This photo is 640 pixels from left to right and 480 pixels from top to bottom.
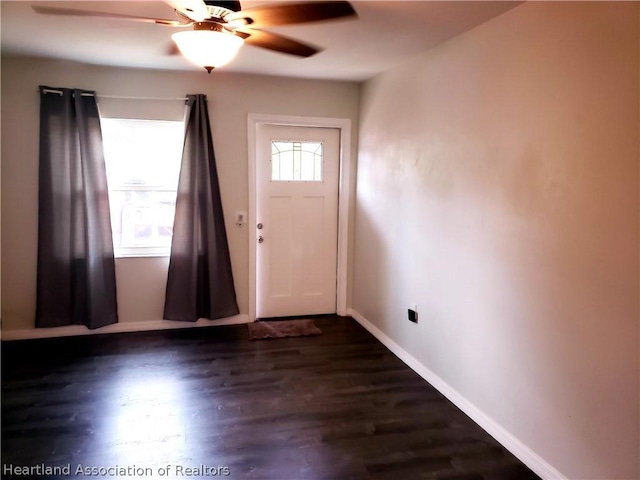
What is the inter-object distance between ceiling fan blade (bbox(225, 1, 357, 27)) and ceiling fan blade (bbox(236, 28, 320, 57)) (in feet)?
0.56

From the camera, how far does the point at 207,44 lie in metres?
1.94

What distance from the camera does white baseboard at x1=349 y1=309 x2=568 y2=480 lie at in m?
2.17

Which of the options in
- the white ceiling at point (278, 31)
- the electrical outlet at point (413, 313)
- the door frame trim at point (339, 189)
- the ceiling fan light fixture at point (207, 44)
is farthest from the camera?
the door frame trim at point (339, 189)

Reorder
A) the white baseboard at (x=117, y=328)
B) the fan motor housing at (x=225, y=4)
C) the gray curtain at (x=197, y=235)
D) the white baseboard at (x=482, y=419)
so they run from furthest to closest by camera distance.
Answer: the gray curtain at (x=197, y=235)
the white baseboard at (x=117, y=328)
the white baseboard at (x=482, y=419)
the fan motor housing at (x=225, y=4)

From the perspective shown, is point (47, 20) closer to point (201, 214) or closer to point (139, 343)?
point (201, 214)

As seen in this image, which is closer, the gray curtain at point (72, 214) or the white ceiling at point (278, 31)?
the white ceiling at point (278, 31)

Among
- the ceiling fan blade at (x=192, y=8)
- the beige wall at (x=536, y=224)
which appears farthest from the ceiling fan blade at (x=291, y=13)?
the beige wall at (x=536, y=224)

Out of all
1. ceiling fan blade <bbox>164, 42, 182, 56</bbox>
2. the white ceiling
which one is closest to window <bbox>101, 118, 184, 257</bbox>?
the white ceiling

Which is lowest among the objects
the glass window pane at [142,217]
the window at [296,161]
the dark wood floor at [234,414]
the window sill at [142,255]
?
the dark wood floor at [234,414]

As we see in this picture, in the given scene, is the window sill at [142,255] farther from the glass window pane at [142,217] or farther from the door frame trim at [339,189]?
the door frame trim at [339,189]

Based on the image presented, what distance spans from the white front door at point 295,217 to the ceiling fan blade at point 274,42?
1.87m

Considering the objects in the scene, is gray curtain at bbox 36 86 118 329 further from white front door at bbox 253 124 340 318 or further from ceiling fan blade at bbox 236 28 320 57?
ceiling fan blade at bbox 236 28 320 57

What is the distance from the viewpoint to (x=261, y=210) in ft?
14.3

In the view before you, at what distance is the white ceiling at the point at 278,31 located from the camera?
234 centimetres
